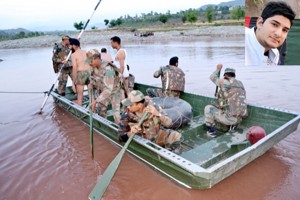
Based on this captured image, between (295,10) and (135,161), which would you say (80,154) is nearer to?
(135,161)

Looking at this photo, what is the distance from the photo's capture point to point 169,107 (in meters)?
5.53

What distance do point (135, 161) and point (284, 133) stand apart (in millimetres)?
2505

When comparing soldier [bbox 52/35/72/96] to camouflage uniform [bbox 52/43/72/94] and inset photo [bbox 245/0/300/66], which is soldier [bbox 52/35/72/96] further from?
inset photo [bbox 245/0/300/66]

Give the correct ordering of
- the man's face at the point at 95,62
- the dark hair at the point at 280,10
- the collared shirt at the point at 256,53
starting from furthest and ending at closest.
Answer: the man's face at the point at 95,62, the collared shirt at the point at 256,53, the dark hair at the point at 280,10

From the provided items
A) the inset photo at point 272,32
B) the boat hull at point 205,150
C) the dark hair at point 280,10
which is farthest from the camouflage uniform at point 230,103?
the dark hair at point 280,10

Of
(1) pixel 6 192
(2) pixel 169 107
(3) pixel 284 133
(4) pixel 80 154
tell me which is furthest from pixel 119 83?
(3) pixel 284 133

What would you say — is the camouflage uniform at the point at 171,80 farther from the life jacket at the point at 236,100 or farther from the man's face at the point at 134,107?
the man's face at the point at 134,107

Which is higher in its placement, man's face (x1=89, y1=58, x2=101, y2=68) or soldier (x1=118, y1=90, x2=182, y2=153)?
man's face (x1=89, y1=58, x2=101, y2=68)

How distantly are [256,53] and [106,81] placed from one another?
2772 mm

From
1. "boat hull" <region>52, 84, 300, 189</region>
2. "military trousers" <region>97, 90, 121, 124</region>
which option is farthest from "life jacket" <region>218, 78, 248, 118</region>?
"military trousers" <region>97, 90, 121, 124</region>

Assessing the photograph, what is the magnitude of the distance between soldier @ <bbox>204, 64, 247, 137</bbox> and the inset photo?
106cm

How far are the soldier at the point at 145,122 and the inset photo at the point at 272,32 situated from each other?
152cm

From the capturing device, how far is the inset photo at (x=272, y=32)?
3.40 meters

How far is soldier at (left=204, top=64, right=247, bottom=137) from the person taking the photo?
473 cm
